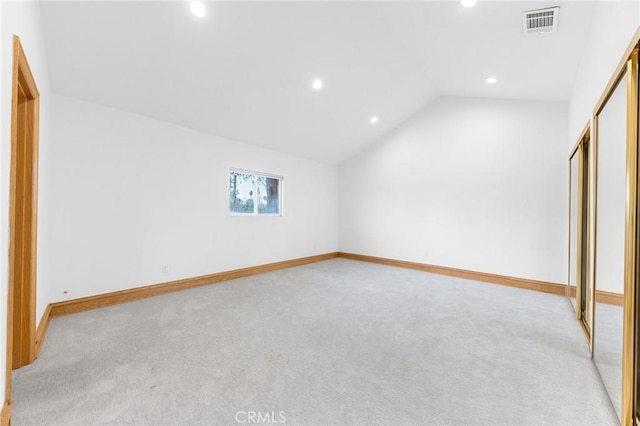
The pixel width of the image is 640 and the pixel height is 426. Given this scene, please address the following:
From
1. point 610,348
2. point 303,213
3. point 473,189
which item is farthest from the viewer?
point 303,213

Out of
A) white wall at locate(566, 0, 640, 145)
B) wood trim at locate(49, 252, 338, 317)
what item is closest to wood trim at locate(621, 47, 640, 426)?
white wall at locate(566, 0, 640, 145)

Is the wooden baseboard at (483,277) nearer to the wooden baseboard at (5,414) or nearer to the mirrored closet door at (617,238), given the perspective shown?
the mirrored closet door at (617,238)

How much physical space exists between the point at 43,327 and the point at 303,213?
4.40m

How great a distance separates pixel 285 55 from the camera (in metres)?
3.29

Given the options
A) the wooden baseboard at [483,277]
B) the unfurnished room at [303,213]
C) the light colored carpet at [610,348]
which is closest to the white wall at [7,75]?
the unfurnished room at [303,213]

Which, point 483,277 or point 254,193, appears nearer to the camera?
point 483,277

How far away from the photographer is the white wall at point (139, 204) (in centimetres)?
314

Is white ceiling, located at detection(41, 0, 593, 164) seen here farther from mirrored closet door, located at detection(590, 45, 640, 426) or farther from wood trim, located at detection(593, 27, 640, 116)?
mirrored closet door, located at detection(590, 45, 640, 426)

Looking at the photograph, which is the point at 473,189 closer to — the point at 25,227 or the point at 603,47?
the point at 603,47

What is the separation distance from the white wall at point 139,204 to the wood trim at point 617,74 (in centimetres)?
446

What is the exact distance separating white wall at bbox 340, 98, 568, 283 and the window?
2044 millimetres

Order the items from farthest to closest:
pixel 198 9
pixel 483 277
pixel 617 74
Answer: pixel 483 277
pixel 198 9
pixel 617 74

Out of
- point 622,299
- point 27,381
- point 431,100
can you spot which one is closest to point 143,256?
point 27,381

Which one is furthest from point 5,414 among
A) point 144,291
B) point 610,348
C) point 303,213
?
point 303,213
